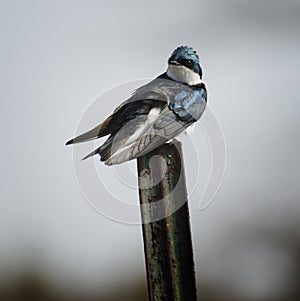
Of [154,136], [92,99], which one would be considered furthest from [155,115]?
[92,99]

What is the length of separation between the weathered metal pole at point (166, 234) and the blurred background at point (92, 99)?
44 centimetres

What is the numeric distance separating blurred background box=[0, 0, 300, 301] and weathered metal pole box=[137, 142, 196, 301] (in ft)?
1.45

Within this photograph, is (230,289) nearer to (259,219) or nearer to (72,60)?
(259,219)

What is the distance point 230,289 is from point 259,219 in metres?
0.15

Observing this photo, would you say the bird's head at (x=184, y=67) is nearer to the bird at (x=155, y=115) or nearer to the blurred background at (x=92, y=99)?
the bird at (x=155, y=115)

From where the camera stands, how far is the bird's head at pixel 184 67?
65 centimetres

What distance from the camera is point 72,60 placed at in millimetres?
985

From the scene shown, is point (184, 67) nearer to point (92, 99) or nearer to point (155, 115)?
point (155, 115)

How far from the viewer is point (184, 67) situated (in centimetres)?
65

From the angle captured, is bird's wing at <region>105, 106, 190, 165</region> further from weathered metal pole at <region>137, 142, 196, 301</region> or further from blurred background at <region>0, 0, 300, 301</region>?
blurred background at <region>0, 0, 300, 301</region>

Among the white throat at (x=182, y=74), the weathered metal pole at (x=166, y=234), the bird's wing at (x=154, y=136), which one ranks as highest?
the white throat at (x=182, y=74)

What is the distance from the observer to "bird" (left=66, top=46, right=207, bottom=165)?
1.77ft

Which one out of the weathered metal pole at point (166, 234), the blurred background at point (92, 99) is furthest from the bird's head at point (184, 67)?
the blurred background at point (92, 99)

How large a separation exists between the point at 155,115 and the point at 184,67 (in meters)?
0.11
